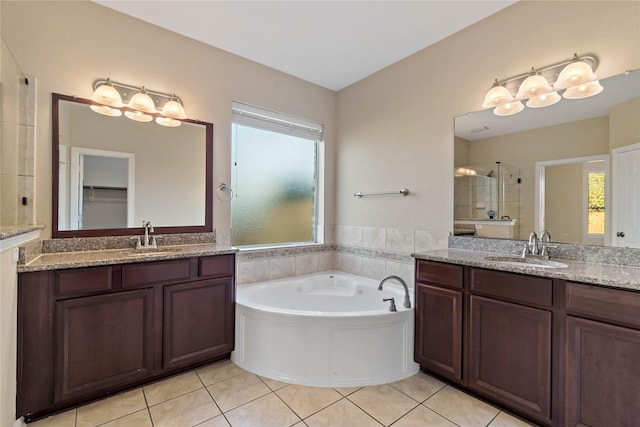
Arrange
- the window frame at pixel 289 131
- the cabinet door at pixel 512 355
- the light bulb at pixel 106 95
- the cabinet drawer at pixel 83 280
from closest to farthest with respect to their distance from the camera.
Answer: the cabinet door at pixel 512 355
the cabinet drawer at pixel 83 280
the light bulb at pixel 106 95
the window frame at pixel 289 131

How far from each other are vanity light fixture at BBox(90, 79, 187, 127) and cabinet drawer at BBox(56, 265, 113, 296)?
1220 mm

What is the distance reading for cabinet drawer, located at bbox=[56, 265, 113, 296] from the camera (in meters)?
1.70

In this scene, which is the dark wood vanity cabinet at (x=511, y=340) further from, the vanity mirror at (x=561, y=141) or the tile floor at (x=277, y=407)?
the vanity mirror at (x=561, y=141)

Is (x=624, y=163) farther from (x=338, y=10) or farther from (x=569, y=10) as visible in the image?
(x=338, y=10)

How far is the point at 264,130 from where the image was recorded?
3.12m

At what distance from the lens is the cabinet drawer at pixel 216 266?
2203mm

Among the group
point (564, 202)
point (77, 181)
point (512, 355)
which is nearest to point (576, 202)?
point (564, 202)

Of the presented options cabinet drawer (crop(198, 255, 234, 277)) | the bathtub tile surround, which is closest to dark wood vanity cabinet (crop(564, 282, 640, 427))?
the bathtub tile surround

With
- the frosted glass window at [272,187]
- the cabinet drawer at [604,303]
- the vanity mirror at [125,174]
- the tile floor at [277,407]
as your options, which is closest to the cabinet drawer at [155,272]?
the vanity mirror at [125,174]

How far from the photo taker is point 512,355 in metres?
1.69

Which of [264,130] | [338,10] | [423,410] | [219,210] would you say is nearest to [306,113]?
[264,130]

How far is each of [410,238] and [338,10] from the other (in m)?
1.99

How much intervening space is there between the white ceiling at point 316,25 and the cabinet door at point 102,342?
209 centimetres

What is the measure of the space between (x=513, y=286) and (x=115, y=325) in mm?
2431
